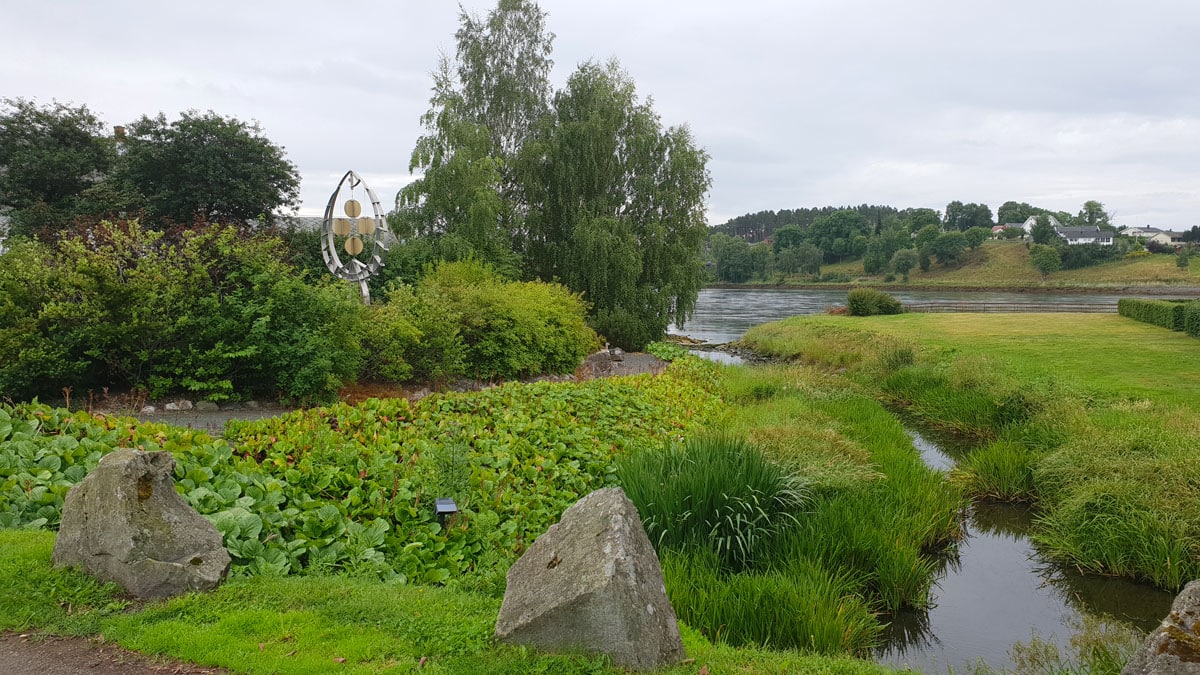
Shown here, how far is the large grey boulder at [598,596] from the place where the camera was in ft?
12.1

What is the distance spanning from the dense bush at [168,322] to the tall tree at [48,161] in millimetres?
17210

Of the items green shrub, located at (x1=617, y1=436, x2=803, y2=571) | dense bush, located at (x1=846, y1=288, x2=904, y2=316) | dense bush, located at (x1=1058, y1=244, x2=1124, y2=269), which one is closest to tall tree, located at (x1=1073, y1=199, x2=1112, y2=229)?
dense bush, located at (x1=1058, y1=244, x2=1124, y2=269)

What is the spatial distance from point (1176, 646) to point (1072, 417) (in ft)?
33.4

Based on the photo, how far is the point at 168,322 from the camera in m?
11.0

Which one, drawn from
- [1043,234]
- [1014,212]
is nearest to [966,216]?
[1014,212]

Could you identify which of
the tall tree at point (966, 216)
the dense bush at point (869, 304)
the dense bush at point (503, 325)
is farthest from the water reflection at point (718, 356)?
the tall tree at point (966, 216)

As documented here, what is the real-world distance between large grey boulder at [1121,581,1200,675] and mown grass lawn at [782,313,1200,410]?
11609mm

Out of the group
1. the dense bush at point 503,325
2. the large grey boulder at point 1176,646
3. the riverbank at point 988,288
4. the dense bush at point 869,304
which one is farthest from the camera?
the riverbank at point 988,288

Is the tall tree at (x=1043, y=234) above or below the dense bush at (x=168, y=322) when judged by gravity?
above

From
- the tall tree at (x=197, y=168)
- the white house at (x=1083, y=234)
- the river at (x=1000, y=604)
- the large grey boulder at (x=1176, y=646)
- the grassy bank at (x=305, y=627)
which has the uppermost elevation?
the tall tree at (x=197, y=168)

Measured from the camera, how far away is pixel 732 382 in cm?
1644

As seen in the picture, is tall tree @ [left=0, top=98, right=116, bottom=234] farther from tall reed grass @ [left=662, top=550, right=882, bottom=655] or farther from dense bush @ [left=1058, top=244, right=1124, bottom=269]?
dense bush @ [left=1058, top=244, right=1124, bottom=269]

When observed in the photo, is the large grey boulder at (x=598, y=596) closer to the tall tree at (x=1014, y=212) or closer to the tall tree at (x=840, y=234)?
the tall tree at (x=840, y=234)

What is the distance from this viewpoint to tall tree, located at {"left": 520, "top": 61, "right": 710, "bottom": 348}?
83.3 ft
